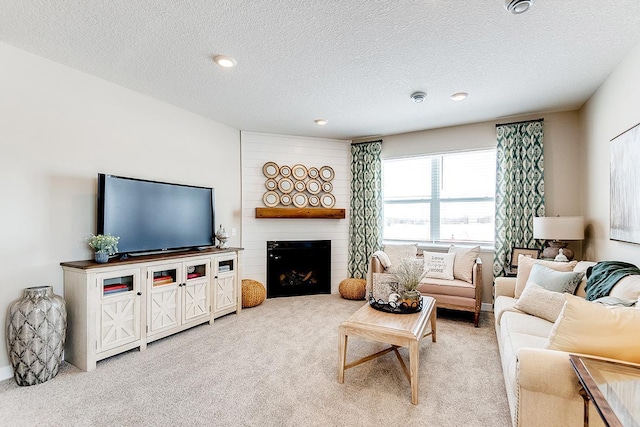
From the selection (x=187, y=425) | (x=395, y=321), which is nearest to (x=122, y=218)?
(x=187, y=425)

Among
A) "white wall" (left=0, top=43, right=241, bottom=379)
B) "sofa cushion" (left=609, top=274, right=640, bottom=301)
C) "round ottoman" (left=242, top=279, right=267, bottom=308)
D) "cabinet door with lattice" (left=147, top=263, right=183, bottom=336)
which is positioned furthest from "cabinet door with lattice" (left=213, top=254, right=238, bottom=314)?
"sofa cushion" (left=609, top=274, right=640, bottom=301)

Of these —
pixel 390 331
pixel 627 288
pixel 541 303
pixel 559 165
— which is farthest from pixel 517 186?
pixel 390 331

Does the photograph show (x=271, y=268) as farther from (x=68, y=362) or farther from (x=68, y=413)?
(x=68, y=413)

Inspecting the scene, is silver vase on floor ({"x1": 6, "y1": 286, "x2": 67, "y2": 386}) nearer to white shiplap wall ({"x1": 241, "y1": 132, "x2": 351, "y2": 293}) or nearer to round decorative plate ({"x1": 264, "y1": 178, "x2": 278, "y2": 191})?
white shiplap wall ({"x1": 241, "y1": 132, "x2": 351, "y2": 293})

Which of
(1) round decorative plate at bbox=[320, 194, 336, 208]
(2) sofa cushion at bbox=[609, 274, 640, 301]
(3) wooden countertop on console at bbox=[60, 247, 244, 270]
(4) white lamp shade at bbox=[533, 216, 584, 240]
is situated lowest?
(2) sofa cushion at bbox=[609, 274, 640, 301]

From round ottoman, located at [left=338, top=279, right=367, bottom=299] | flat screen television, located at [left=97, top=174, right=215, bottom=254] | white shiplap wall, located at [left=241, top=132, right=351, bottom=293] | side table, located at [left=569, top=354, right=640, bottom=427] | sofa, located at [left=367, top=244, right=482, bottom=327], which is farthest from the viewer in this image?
white shiplap wall, located at [left=241, top=132, right=351, bottom=293]

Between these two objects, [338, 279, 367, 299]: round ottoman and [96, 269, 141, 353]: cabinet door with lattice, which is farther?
[338, 279, 367, 299]: round ottoman

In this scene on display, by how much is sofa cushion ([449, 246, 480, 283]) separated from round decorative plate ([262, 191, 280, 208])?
9.26 feet

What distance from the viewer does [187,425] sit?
70.3 inches

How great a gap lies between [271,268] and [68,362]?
8.83 ft

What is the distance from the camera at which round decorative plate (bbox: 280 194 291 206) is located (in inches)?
191

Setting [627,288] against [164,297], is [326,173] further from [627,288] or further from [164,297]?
[627,288]

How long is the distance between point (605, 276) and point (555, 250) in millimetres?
1383

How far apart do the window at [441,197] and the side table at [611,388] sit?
3336 millimetres
